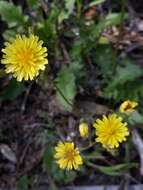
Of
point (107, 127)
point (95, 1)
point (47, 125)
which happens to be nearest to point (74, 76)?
point (47, 125)

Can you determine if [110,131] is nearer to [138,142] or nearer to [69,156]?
[69,156]

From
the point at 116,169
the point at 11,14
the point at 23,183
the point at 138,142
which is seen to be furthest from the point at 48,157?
the point at 11,14

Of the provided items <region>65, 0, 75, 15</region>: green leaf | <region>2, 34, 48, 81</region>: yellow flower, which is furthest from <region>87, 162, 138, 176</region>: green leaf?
<region>65, 0, 75, 15</region>: green leaf

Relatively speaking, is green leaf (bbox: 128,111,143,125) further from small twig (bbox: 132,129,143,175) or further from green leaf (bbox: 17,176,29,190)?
green leaf (bbox: 17,176,29,190)

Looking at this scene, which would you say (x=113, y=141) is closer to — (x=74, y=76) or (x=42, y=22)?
(x=74, y=76)

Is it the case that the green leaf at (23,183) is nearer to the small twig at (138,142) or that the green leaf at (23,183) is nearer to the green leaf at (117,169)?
the green leaf at (117,169)

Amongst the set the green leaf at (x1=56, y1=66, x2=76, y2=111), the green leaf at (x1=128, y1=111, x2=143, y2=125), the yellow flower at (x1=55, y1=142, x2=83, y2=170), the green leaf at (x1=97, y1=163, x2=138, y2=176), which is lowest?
the yellow flower at (x1=55, y1=142, x2=83, y2=170)
